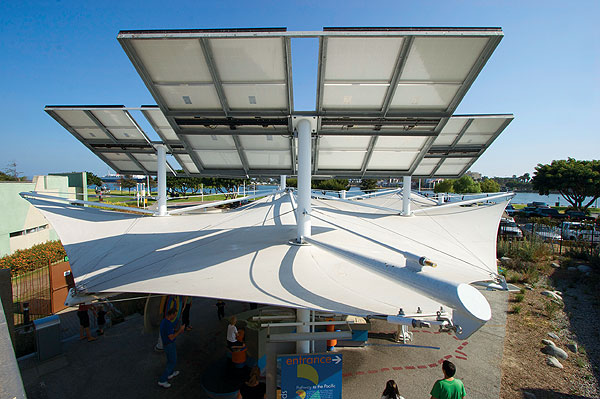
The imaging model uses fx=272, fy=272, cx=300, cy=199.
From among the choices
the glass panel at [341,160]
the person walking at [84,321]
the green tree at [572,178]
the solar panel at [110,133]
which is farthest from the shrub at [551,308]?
the green tree at [572,178]

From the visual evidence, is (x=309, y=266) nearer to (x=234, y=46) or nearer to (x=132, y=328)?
(x=234, y=46)

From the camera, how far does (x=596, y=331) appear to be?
10211mm

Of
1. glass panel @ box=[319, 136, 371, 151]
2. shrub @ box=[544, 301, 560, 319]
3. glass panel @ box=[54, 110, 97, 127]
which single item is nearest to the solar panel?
glass panel @ box=[54, 110, 97, 127]

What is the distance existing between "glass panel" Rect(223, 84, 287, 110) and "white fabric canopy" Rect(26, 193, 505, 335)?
2746 millimetres

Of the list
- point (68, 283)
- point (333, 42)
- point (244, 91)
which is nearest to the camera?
point (333, 42)

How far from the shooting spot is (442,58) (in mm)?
5086

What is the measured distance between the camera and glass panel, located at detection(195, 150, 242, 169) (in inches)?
304

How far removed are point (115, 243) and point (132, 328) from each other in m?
5.27

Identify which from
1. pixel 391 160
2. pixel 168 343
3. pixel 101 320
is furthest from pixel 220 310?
pixel 391 160

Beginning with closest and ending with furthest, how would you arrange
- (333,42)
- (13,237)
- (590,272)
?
(333,42)
(590,272)
(13,237)

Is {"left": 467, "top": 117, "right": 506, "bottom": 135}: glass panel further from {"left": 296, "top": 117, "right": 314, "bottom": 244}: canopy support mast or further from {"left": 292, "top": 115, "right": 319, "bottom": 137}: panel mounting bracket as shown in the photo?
{"left": 296, "top": 117, "right": 314, "bottom": 244}: canopy support mast

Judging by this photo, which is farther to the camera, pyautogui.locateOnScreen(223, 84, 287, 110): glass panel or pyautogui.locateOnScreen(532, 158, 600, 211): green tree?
pyautogui.locateOnScreen(532, 158, 600, 211): green tree

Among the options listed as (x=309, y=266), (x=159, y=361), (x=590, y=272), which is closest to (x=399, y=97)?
(x=309, y=266)

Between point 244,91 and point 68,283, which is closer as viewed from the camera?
point 244,91
